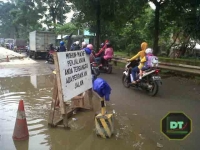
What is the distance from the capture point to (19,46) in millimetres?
37750

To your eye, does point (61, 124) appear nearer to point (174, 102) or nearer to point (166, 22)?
point (174, 102)

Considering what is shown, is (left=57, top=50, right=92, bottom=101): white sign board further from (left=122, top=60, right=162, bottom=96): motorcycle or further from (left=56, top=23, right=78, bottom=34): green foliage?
(left=56, top=23, right=78, bottom=34): green foliage

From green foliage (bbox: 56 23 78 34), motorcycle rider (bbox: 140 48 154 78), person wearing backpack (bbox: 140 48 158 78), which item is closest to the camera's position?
person wearing backpack (bbox: 140 48 158 78)

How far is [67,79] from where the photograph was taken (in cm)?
452

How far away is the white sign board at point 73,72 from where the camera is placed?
4.42m

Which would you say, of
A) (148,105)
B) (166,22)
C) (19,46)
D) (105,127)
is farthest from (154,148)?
(19,46)

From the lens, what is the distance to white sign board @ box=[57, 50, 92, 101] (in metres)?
4.42

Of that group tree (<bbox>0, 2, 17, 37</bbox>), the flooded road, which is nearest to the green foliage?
the flooded road

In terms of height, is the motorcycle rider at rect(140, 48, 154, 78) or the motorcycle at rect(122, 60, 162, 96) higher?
the motorcycle rider at rect(140, 48, 154, 78)

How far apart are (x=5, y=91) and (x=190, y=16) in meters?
8.79

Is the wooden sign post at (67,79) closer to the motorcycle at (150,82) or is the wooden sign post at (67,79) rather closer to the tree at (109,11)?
the motorcycle at (150,82)

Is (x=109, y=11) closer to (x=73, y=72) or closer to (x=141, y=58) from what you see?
(x=141, y=58)

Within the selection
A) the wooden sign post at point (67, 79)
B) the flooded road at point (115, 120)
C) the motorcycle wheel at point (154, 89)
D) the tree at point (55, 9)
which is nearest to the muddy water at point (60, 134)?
the flooded road at point (115, 120)

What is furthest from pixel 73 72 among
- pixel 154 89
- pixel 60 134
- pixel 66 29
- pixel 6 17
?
pixel 6 17
